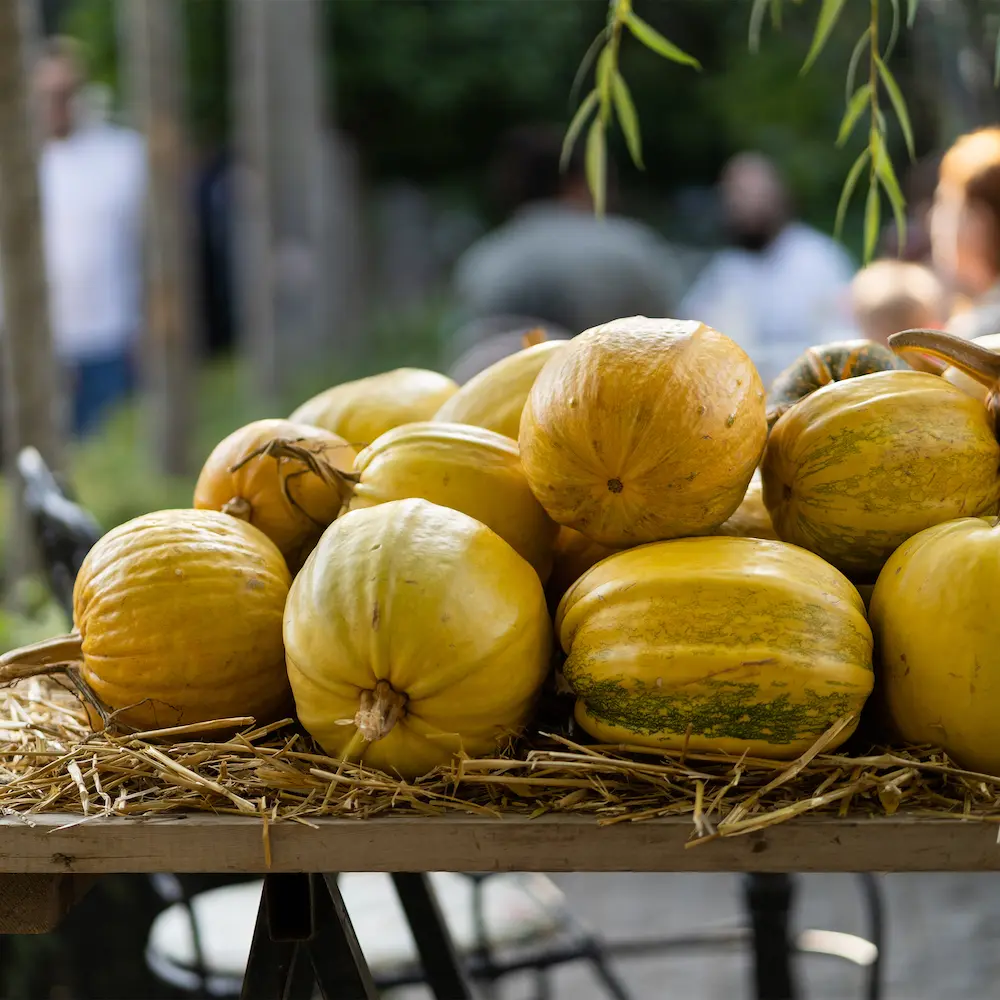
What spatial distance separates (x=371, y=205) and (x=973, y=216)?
1566cm

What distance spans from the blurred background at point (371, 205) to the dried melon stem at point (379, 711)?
3.29ft

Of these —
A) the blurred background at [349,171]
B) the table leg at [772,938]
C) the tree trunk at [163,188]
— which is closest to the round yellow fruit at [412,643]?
the table leg at [772,938]

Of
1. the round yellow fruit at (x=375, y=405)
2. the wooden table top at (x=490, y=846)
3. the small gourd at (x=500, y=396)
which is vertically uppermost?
the small gourd at (x=500, y=396)

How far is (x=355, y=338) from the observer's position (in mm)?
16188

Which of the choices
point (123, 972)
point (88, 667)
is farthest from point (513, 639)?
point (123, 972)

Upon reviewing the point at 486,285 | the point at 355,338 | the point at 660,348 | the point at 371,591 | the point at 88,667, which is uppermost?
the point at 660,348

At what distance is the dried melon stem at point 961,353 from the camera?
1.60 meters

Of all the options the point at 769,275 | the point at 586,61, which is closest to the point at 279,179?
the point at 769,275

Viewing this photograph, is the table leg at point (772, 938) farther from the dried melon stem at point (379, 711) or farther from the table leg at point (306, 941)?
the dried melon stem at point (379, 711)

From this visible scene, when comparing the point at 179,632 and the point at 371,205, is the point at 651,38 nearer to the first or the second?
the point at 179,632

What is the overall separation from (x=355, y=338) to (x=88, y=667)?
14.8 metres

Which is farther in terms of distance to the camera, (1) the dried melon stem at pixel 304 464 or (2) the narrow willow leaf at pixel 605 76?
(2) the narrow willow leaf at pixel 605 76

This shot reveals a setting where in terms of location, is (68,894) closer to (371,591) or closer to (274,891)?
(274,891)

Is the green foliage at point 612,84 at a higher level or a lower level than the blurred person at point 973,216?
higher
